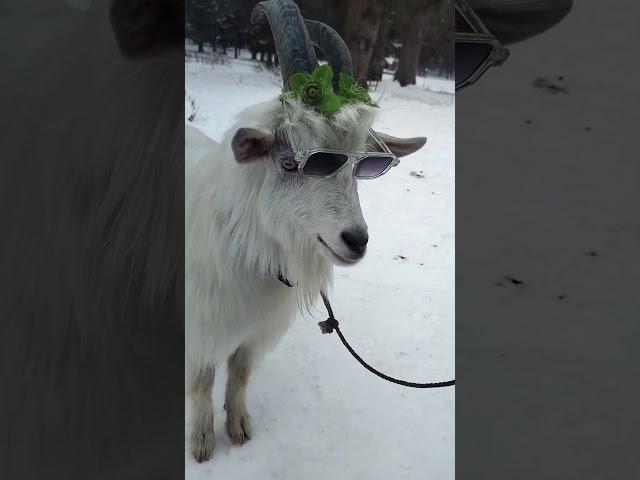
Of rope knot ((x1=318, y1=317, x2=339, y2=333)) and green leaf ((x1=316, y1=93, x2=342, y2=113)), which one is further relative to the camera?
rope knot ((x1=318, y1=317, x2=339, y2=333))

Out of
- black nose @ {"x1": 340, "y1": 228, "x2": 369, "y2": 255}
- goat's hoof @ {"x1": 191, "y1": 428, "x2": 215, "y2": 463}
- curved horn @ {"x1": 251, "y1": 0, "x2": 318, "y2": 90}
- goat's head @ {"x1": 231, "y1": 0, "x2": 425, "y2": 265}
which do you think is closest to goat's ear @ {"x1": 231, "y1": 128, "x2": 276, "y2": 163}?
goat's head @ {"x1": 231, "y1": 0, "x2": 425, "y2": 265}

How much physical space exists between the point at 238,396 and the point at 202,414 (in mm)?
91

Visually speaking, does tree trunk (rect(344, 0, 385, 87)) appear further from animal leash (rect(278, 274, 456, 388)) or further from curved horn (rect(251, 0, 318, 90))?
animal leash (rect(278, 274, 456, 388))

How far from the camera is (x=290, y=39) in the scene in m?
0.82

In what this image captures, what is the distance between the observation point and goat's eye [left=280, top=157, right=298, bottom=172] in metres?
0.87

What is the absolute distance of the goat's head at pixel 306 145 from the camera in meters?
0.83

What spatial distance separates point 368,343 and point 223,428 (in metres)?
0.35

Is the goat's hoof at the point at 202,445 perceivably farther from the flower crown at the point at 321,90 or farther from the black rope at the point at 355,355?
the flower crown at the point at 321,90

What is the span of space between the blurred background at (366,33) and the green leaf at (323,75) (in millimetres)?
89

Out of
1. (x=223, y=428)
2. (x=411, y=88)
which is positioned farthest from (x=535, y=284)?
(x=223, y=428)

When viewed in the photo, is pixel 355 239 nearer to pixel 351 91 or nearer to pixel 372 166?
pixel 372 166

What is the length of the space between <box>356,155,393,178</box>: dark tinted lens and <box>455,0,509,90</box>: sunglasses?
291mm

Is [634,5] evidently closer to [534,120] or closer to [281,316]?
[534,120]
